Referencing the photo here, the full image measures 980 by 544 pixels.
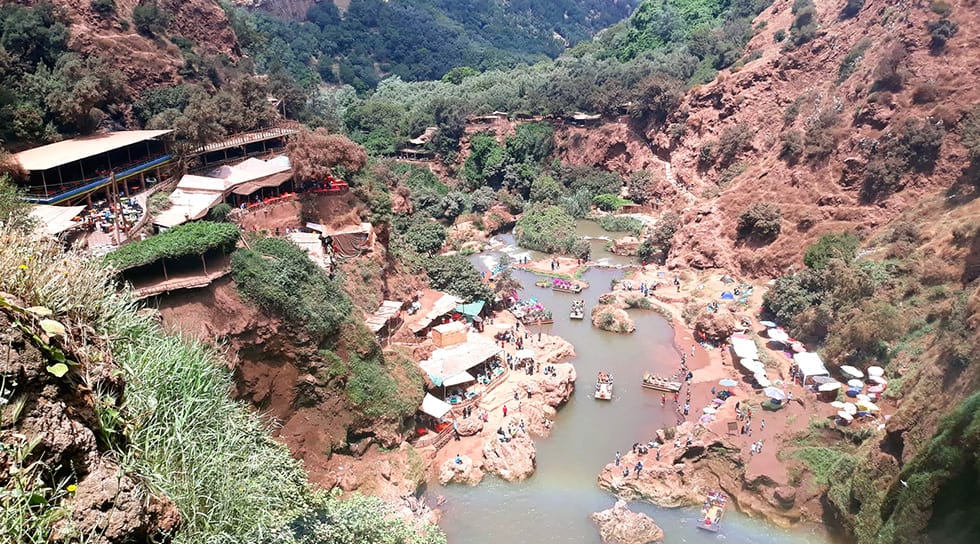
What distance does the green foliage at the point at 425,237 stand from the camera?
1490 inches

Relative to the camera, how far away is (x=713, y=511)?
1947 cm

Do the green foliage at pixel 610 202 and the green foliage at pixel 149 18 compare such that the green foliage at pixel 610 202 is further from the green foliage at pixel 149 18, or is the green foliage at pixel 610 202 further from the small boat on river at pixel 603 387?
the green foliage at pixel 149 18

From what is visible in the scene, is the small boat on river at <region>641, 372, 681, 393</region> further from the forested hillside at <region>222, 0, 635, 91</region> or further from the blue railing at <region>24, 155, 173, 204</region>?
the forested hillside at <region>222, 0, 635, 91</region>

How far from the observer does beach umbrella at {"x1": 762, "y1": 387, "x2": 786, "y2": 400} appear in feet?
79.5

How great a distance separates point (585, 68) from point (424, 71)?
1710 inches

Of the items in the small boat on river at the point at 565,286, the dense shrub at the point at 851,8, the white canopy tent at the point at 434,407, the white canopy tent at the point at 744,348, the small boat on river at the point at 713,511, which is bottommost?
the small boat on river at the point at 565,286

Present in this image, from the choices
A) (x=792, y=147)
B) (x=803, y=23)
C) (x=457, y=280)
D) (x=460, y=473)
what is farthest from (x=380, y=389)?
(x=803, y=23)

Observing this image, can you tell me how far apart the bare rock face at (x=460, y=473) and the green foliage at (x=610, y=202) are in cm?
3429

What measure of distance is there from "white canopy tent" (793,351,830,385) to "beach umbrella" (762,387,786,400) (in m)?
1.69

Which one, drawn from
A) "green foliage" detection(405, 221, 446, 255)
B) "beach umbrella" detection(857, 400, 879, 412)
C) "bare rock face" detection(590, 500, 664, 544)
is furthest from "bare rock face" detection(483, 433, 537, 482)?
"green foliage" detection(405, 221, 446, 255)

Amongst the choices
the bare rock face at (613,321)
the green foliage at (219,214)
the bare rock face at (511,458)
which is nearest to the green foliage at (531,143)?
the bare rock face at (613,321)

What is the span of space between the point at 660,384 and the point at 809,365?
607 cm

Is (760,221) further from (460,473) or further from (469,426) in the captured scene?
(460,473)

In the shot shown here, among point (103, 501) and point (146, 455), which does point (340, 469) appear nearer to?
point (146, 455)
